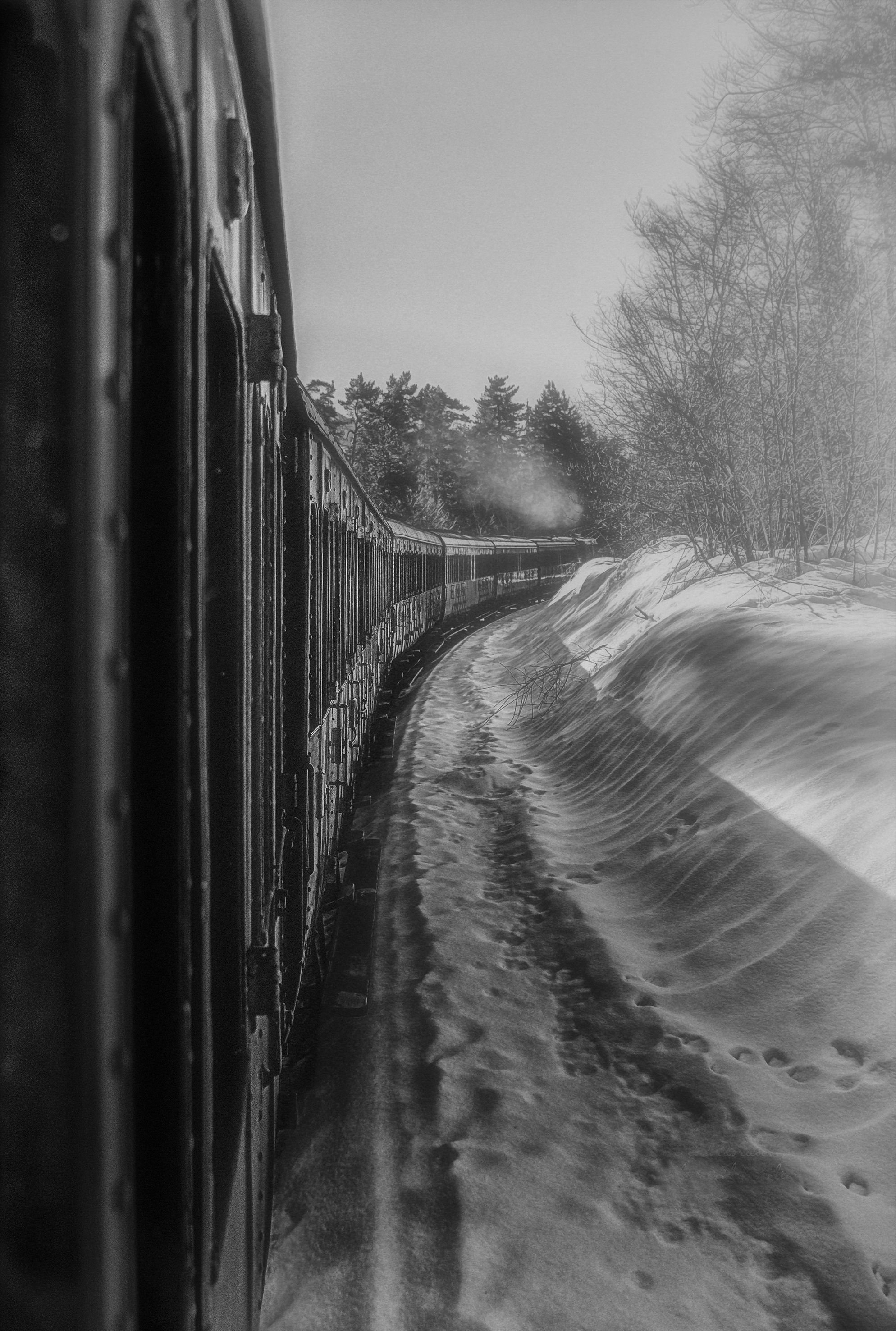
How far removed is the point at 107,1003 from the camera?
794mm

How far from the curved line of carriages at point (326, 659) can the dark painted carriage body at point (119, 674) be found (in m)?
1.73

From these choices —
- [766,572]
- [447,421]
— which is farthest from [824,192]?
[447,421]

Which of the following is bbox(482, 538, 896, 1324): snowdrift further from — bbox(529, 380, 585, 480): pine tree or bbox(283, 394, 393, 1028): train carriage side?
bbox(529, 380, 585, 480): pine tree

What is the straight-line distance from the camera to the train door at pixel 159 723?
999mm

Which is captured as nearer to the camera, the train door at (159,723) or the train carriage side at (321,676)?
the train door at (159,723)

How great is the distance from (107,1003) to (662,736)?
690 cm

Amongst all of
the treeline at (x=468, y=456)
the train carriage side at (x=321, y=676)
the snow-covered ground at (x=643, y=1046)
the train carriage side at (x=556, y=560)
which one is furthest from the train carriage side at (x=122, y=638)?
the treeline at (x=468, y=456)

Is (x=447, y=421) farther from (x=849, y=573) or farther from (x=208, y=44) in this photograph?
(x=208, y=44)

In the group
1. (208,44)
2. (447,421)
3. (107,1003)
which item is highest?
(447,421)

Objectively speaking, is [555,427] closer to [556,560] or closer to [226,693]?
[556,560]

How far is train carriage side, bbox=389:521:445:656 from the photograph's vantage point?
42.8 ft

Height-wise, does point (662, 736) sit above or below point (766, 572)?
below

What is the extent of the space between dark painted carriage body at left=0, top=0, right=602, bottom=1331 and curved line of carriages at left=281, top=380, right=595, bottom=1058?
1.73 m

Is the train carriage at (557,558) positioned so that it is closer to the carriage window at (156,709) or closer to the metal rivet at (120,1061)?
the carriage window at (156,709)
